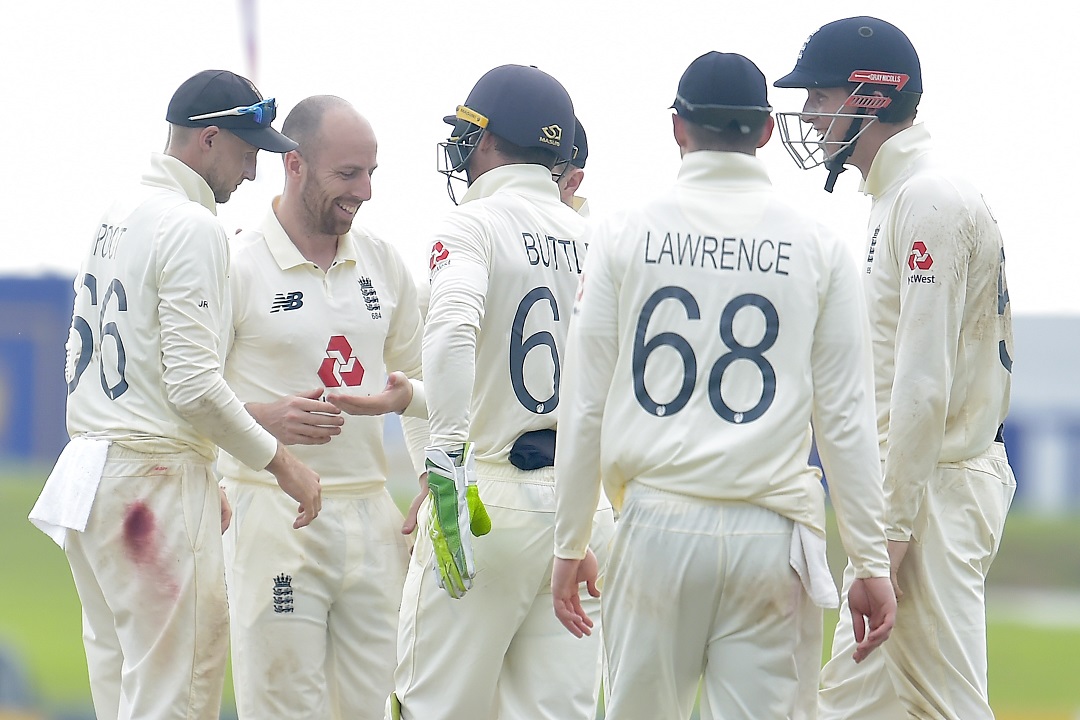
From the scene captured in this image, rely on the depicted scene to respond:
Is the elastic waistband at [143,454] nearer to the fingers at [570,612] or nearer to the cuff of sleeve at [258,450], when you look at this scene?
the cuff of sleeve at [258,450]

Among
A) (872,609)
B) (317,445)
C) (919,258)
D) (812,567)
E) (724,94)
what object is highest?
(724,94)

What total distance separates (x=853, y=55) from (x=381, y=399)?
1.65 m

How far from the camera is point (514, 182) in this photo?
376 centimetres

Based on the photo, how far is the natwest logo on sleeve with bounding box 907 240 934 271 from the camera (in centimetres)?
335

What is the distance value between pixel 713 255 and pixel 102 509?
193 centimetres

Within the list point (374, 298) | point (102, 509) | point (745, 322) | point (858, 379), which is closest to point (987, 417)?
point (858, 379)

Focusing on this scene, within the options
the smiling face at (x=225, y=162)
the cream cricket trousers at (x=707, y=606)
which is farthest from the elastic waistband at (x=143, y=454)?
the cream cricket trousers at (x=707, y=606)

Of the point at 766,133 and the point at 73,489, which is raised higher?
the point at 766,133

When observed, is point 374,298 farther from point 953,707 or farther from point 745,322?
point 953,707

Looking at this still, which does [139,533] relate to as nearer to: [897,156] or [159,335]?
[159,335]

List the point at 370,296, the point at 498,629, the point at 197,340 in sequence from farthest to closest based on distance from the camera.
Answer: the point at 370,296
the point at 197,340
the point at 498,629

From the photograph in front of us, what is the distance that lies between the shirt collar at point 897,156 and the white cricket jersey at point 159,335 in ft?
6.00

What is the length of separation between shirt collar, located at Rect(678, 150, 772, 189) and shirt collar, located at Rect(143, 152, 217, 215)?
5.34ft

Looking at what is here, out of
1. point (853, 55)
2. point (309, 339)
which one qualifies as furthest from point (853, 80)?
point (309, 339)
